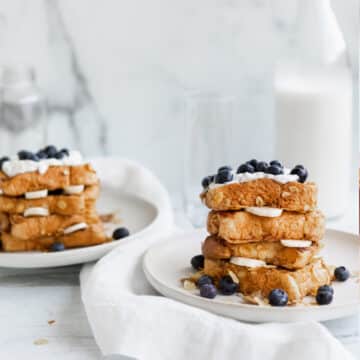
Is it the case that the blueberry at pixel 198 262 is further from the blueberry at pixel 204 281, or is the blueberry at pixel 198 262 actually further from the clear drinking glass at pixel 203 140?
the clear drinking glass at pixel 203 140

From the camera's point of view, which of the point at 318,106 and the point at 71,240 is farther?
the point at 318,106

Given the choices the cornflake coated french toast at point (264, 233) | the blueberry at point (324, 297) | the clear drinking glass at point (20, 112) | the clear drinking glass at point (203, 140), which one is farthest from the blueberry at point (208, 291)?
the clear drinking glass at point (20, 112)

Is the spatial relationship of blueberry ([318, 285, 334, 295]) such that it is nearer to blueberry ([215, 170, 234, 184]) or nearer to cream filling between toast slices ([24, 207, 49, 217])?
blueberry ([215, 170, 234, 184])

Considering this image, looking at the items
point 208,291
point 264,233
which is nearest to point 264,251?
point 264,233

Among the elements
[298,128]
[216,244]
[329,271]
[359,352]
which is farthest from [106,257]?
[298,128]

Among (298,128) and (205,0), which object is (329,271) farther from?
(205,0)

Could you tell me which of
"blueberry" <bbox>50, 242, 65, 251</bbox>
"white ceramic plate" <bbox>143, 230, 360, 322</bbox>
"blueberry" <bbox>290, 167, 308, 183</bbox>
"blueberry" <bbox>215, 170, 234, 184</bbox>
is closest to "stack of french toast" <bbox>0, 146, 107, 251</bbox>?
"blueberry" <bbox>50, 242, 65, 251</bbox>

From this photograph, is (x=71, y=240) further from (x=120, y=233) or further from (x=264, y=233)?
(x=264, y=233)
